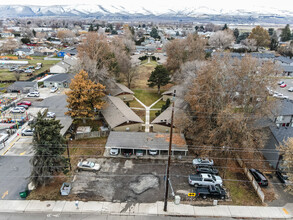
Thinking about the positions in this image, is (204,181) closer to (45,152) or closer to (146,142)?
(146,142)

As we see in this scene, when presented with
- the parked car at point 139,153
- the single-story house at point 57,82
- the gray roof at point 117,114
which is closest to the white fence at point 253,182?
the parked car at point 139,153

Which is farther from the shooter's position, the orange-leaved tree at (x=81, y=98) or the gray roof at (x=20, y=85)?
the gray roof at (x=20, y=85)

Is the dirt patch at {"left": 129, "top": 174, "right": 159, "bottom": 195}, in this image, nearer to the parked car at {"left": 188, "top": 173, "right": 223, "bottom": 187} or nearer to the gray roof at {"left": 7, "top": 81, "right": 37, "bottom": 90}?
the parked car at {"left": 188, "top": 173, "right": 223, "bottom": 187}

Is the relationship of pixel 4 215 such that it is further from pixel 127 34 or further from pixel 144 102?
pixel 127 34

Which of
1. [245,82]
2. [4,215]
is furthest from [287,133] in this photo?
[4,215]

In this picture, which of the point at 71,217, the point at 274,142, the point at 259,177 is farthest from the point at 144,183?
the point at 274,142

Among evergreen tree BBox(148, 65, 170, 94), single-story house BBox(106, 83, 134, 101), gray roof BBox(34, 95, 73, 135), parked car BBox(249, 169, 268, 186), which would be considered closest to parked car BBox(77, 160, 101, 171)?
gray roof BBox(34, 95, 73, 135)

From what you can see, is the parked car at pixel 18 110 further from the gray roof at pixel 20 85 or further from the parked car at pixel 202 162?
the parked car at pixel 202 162
